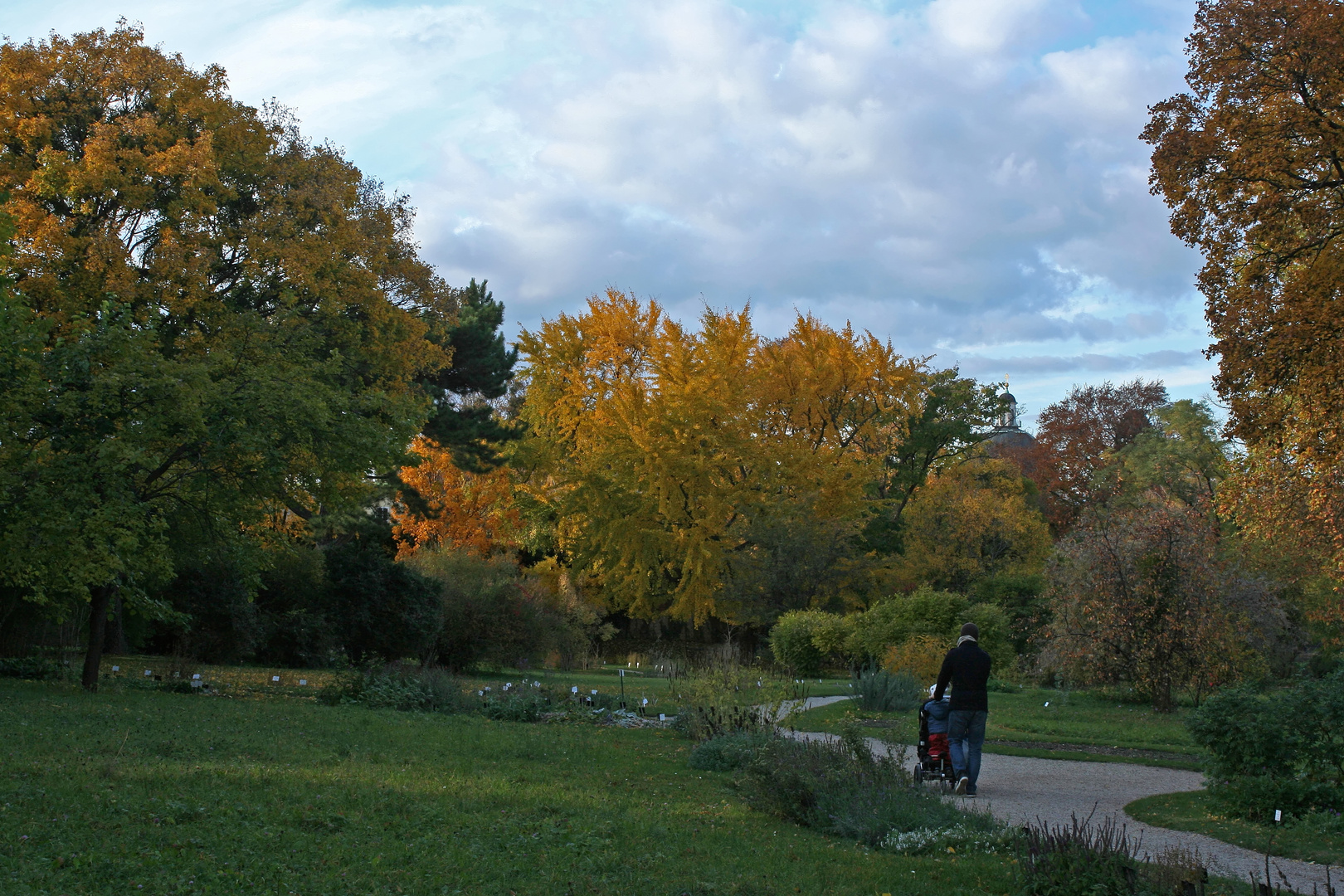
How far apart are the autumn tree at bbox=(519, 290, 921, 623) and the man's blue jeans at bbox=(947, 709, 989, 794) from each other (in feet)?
65.0

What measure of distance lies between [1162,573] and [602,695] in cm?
930

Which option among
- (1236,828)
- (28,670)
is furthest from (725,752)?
(28,670)

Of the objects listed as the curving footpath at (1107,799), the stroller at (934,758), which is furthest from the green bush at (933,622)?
the stroller at (934,758)

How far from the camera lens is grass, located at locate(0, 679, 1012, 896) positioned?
5.69m

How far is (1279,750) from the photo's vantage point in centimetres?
830

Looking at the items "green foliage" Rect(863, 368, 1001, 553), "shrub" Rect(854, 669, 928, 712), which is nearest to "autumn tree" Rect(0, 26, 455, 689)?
"shrub" Rect(854, 669, 928, 712)

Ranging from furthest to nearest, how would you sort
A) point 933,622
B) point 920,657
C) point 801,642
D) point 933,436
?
point 933,436 < point 801,642 < point 933,622 < point 920,657

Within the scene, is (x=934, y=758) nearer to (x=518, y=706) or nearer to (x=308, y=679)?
(x=518, y=706)

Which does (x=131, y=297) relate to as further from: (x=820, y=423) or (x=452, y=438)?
(x=820, y=423)

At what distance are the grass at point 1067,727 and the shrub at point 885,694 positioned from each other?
195mm

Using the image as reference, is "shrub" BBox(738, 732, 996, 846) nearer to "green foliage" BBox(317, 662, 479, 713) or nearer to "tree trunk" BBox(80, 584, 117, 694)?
"green foliage" BBox(317, 662, 479, 713)

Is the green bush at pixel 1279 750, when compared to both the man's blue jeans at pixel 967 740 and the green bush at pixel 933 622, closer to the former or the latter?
the man's blue jeans at pixel 967 740

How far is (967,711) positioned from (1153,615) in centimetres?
848

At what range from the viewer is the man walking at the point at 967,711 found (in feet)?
31.1
